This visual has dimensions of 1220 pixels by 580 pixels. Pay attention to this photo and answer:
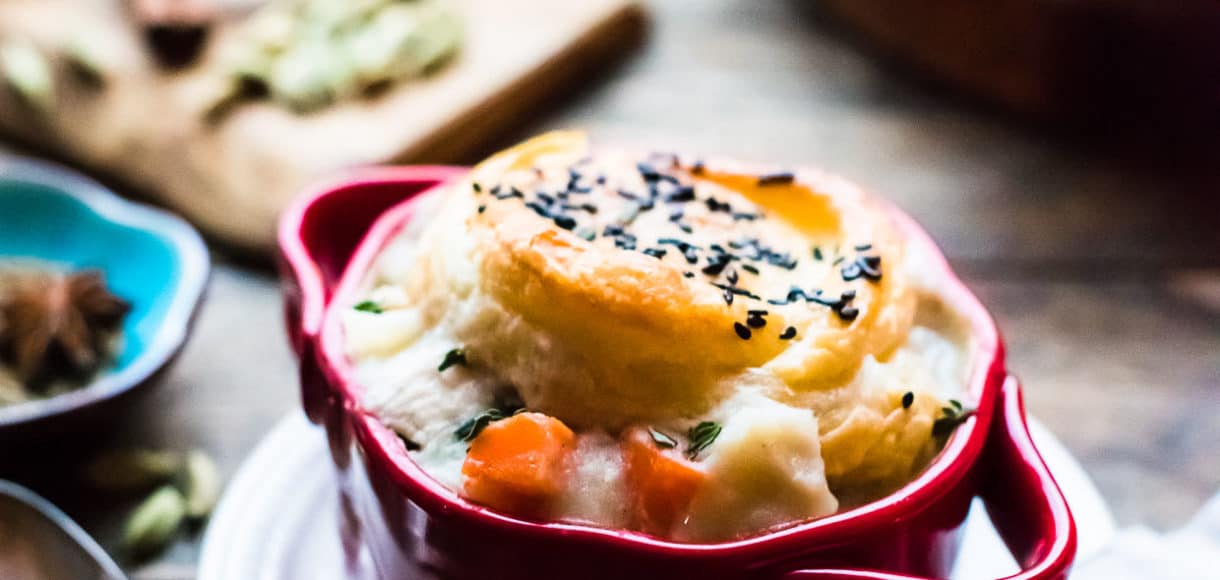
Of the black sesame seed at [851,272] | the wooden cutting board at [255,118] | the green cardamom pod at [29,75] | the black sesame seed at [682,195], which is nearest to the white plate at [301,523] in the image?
the black sesame seed at [851,272]

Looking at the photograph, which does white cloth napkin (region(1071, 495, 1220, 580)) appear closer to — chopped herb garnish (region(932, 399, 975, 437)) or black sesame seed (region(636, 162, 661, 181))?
chopped herb garnish (region(932, 399, 975, 437))

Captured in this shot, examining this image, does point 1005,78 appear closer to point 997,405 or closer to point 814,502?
point 997,405

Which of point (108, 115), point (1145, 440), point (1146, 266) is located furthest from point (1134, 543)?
point (108, 115)

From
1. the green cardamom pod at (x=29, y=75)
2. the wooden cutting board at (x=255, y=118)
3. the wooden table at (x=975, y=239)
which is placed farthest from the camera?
the green cardamom pod at (x=29, y=75)

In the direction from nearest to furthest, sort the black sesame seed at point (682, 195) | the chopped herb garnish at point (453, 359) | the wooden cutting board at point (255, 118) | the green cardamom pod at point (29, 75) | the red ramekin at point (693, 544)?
1. the red ramekin at point (693, 544)
2. the chopped herb garnish at point (453, 359)
3. the black sesame seed at point (682, 195)
4. the wooden cutting board at point (255, 118)
5. the green cardamom pod at point (29, 75)

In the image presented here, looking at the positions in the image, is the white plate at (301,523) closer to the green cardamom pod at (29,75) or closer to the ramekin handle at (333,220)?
the ramekin handle at (333,220)

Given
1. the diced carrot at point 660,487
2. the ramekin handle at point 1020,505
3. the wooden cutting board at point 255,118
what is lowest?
the wooden cutting board at point 255,118

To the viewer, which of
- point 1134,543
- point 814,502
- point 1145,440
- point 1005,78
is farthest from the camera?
point 1005,78

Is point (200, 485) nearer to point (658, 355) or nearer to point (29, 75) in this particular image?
point (658, 355)
